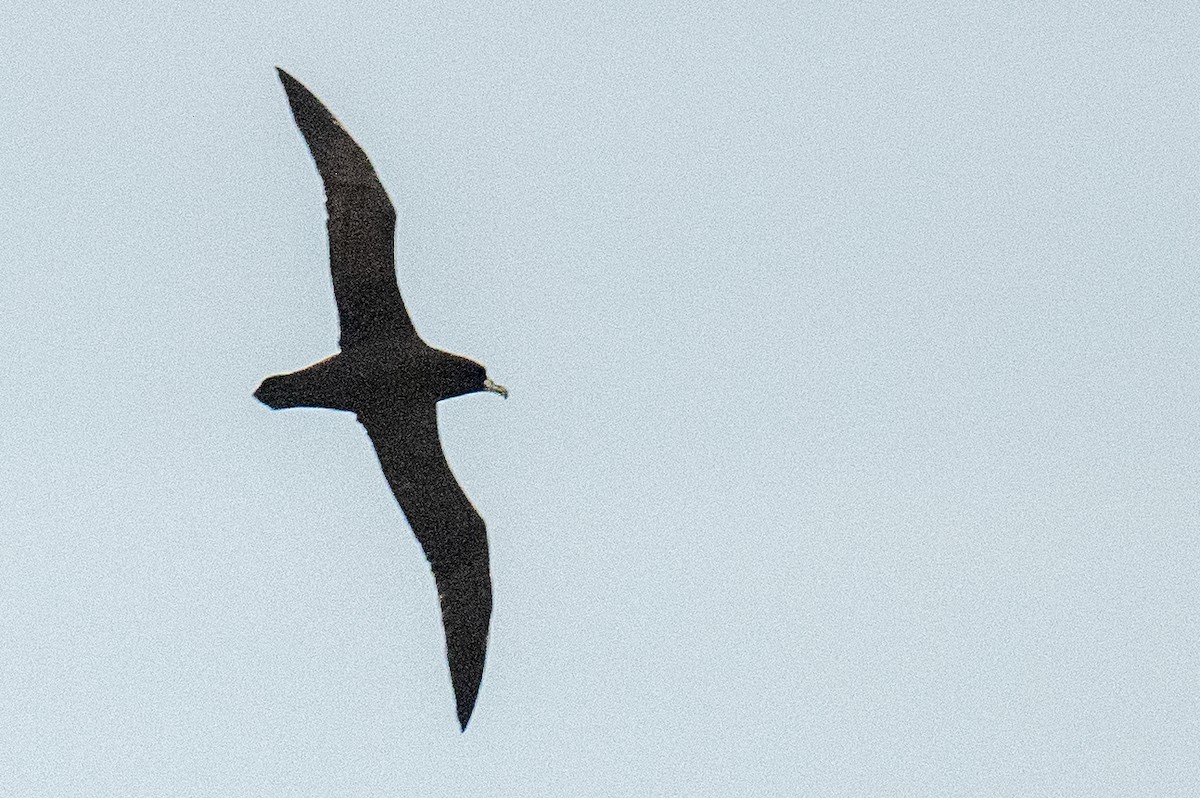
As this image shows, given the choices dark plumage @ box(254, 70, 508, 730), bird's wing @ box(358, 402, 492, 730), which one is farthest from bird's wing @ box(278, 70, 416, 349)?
bird's wing @ box(358, 402, 492, 730)

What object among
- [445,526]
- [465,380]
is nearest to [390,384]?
[465,380]

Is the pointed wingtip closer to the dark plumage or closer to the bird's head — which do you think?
the dark plumage

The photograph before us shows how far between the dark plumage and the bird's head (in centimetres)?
1

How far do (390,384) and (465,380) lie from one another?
2.95 ft

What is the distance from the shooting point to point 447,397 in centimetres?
2638

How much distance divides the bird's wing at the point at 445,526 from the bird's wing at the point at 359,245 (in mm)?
1241

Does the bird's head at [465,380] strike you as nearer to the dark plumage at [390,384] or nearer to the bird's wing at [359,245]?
the dark plumage at [390,384]

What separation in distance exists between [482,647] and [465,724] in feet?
3.46

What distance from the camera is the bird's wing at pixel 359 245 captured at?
83.1 ft

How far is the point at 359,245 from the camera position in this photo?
25.3 m

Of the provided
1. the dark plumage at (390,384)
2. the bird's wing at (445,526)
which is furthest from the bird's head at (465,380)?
the bird's wing at (445,526)

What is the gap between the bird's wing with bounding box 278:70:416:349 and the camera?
83.1ft

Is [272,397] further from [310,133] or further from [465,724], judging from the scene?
[465,724]

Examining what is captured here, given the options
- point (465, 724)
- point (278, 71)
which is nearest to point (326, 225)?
point (278, 71)
